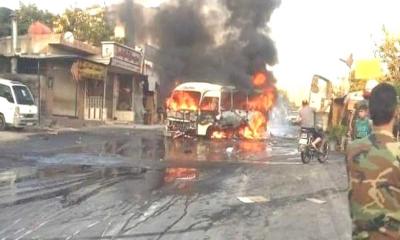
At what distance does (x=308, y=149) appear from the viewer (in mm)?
14930

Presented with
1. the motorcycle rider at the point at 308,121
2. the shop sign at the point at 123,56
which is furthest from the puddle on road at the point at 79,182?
the shop sign at the point at 123,56

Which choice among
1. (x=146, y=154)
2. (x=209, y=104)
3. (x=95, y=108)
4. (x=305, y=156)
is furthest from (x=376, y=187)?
(x=95, y=108)

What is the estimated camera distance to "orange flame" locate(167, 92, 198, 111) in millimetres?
25688

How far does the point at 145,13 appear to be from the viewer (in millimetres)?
32906

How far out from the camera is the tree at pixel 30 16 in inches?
1660

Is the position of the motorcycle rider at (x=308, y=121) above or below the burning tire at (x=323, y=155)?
above

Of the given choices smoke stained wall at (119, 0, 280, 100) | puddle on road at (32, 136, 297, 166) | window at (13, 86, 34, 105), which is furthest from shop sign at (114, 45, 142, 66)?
puddle on road at (32, 136, 297, 166)

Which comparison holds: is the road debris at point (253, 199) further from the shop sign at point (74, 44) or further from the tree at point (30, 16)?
the tree at point (30, 16)

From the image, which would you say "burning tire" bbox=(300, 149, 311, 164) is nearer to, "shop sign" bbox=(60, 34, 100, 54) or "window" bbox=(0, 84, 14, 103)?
"window" bbox=(0, 84, 14, 103)

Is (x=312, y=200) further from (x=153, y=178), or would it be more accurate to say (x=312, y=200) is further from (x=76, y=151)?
Result: (x=76, y=151)

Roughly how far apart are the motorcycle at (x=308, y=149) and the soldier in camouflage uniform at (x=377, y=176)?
11789 millimetres

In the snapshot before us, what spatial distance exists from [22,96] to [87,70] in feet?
21.4

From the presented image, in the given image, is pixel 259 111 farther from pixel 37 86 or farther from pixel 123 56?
pixel 123 56

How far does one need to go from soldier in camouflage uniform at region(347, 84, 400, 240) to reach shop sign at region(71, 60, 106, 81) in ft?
87.0
